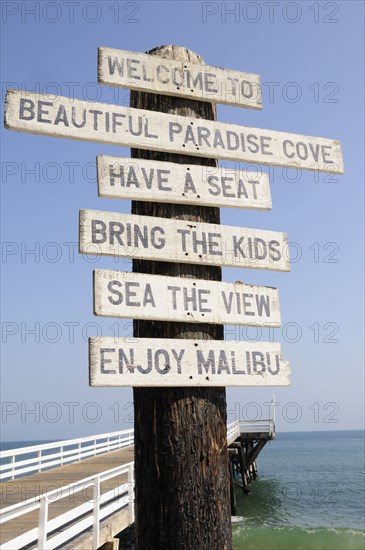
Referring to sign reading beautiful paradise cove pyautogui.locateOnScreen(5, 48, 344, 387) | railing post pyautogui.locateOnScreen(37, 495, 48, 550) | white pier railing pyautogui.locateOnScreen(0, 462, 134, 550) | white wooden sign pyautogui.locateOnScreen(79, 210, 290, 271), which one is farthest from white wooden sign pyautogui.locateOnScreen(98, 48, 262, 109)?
railing post pyautogui.locateOnScreen(37, 495, 48, 550)

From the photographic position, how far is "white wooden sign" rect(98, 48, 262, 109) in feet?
11.6

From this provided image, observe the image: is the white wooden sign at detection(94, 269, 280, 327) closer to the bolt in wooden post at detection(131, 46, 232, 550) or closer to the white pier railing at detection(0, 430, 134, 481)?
the bolt in wooden post at detection(131, 46, 232, 550)

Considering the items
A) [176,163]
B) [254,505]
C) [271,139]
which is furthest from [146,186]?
[254,505]

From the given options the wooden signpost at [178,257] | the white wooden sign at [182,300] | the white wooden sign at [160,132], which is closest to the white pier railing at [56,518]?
the wooden signpost at [178,257]

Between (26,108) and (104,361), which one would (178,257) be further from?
(26,108)

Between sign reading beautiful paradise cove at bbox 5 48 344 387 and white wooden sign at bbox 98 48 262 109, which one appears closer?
sign reading beautiful paradise cove at bbox 5 48 344 387

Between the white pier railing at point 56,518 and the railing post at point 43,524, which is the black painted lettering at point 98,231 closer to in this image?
the white pier railing at point 56,518

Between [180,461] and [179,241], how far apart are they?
3.88ft

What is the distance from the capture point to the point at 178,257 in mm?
3291

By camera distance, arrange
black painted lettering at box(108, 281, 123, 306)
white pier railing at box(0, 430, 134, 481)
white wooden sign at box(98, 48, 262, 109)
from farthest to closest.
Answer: white pier railing at box(0, 430, 134, 481) < white wooden sign at box(98, 48, 262, 109) < black painted lettering at box(108, 281, 123, 306)

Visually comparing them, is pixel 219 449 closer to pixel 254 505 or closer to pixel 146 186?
pixel 146 186

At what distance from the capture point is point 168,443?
9.96 feet

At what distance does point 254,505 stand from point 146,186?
30760 mm

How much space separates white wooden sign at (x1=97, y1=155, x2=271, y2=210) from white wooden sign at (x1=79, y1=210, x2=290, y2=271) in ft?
0.50
